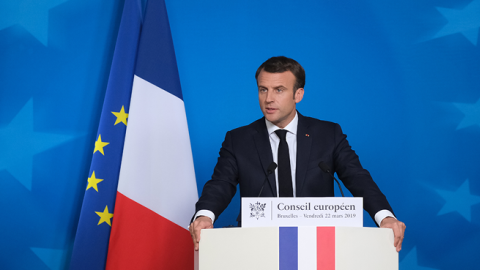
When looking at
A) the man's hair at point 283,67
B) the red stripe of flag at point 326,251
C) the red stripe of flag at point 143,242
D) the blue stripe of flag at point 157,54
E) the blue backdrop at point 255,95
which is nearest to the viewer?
the red stripe of flag at point 326,251

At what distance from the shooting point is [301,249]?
1.40 metres

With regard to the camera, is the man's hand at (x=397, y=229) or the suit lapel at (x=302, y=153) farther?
the suit lapel at (x=302, y=153)

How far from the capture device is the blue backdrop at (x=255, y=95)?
3.13m

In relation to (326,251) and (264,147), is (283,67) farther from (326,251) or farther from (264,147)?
(326,251)

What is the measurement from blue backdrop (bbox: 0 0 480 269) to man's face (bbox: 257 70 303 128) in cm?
102

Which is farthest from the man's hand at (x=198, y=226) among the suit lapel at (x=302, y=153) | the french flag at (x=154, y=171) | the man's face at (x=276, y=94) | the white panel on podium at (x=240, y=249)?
the french flag at (x=154, y=171)

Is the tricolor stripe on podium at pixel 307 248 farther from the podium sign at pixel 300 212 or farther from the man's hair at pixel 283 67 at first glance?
the man's hair at pixel 283 67

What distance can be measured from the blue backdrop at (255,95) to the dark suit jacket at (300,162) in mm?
992

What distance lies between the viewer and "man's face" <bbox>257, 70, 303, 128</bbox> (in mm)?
2258

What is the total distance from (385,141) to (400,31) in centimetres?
94

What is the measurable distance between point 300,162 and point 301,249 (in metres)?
0.85

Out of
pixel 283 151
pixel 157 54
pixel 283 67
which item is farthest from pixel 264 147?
pixel 157 54

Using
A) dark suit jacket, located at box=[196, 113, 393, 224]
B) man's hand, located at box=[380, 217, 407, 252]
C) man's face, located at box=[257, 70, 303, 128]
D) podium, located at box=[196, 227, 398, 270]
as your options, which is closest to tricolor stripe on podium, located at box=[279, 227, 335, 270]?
podium, located at box=[196, 227, 398, 270]

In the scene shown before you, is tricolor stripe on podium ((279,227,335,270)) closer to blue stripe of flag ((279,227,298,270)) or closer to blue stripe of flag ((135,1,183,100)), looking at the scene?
blue stripe of flag ((279,227,298,270))
